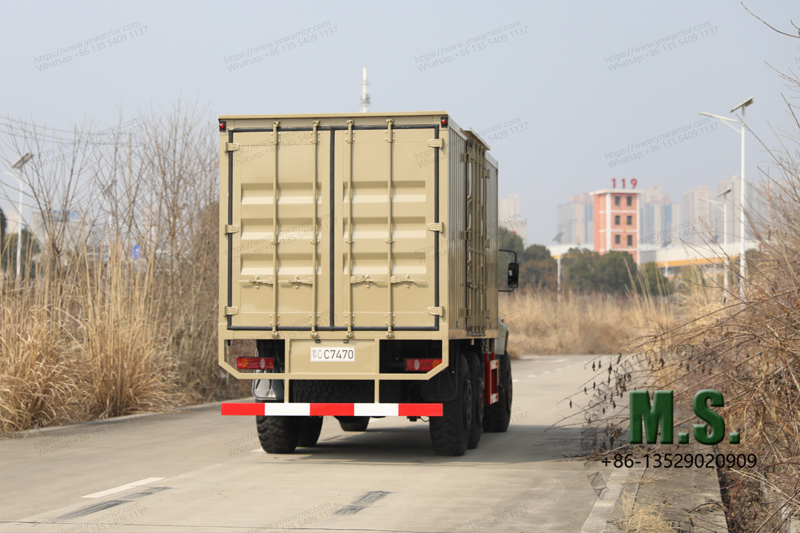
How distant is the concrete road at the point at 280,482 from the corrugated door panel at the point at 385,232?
1664 mm

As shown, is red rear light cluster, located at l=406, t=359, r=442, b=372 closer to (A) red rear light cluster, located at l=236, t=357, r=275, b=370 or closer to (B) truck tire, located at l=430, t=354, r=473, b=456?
(B) truck tire, located at l=430, t=354, r=473, b=456

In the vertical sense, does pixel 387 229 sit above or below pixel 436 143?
below

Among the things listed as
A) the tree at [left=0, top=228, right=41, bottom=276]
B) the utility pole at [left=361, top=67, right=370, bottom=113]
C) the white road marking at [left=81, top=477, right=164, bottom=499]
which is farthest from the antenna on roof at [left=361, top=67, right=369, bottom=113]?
the white road marking at [left=81, top=477, right=164, bottom=499]

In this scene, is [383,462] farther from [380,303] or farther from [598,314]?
[598,314]

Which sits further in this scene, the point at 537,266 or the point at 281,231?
the point at 537,266

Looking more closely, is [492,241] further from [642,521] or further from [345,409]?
[642,521]

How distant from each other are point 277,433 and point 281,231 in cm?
233

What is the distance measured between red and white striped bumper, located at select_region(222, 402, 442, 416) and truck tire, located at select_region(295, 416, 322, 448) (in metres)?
1.40

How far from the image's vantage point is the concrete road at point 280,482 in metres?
7.29

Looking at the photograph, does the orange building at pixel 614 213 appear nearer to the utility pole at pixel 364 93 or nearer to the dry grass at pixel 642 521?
the utility pole at pixel 364 93

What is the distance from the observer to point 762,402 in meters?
8.28

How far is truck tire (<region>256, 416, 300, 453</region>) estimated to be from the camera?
1093 centimetres

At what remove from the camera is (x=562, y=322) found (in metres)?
45.0

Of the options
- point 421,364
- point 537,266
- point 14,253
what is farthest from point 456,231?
point 537,266
